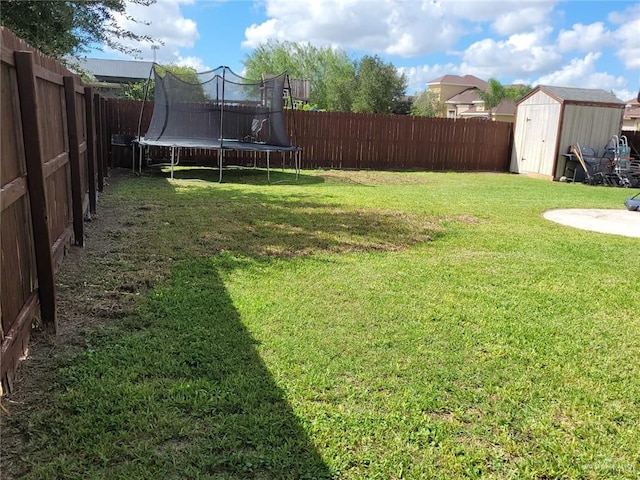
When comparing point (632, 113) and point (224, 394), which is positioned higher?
point (632, 113)

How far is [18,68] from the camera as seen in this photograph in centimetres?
266

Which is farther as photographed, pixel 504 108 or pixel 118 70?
pixel 118 70

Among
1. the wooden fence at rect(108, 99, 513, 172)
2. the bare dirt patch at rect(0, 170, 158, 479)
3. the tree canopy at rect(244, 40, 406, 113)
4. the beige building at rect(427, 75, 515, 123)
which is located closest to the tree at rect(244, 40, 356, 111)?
the tree canopy at rect(244, 40, 406, 113)

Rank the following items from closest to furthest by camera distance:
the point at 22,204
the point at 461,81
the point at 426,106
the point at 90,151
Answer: the point at 22,204
the point at 90,151
the point at 426,106
the point at 461,81

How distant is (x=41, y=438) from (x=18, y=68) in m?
1.84

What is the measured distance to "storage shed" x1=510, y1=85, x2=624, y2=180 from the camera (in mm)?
15141

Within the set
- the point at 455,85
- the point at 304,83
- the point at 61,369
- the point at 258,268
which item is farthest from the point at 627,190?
the point at 455,85

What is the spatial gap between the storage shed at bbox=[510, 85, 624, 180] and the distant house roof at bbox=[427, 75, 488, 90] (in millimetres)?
55032

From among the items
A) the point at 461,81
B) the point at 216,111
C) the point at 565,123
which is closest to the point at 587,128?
the point at 565,123

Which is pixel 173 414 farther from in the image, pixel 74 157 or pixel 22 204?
pixel 74 157

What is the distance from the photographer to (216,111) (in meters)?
12.7

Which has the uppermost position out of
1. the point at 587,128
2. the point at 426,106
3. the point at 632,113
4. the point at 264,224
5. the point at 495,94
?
the point at 495,94

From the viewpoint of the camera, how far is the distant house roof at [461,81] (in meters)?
68.1

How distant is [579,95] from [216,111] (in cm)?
1091
